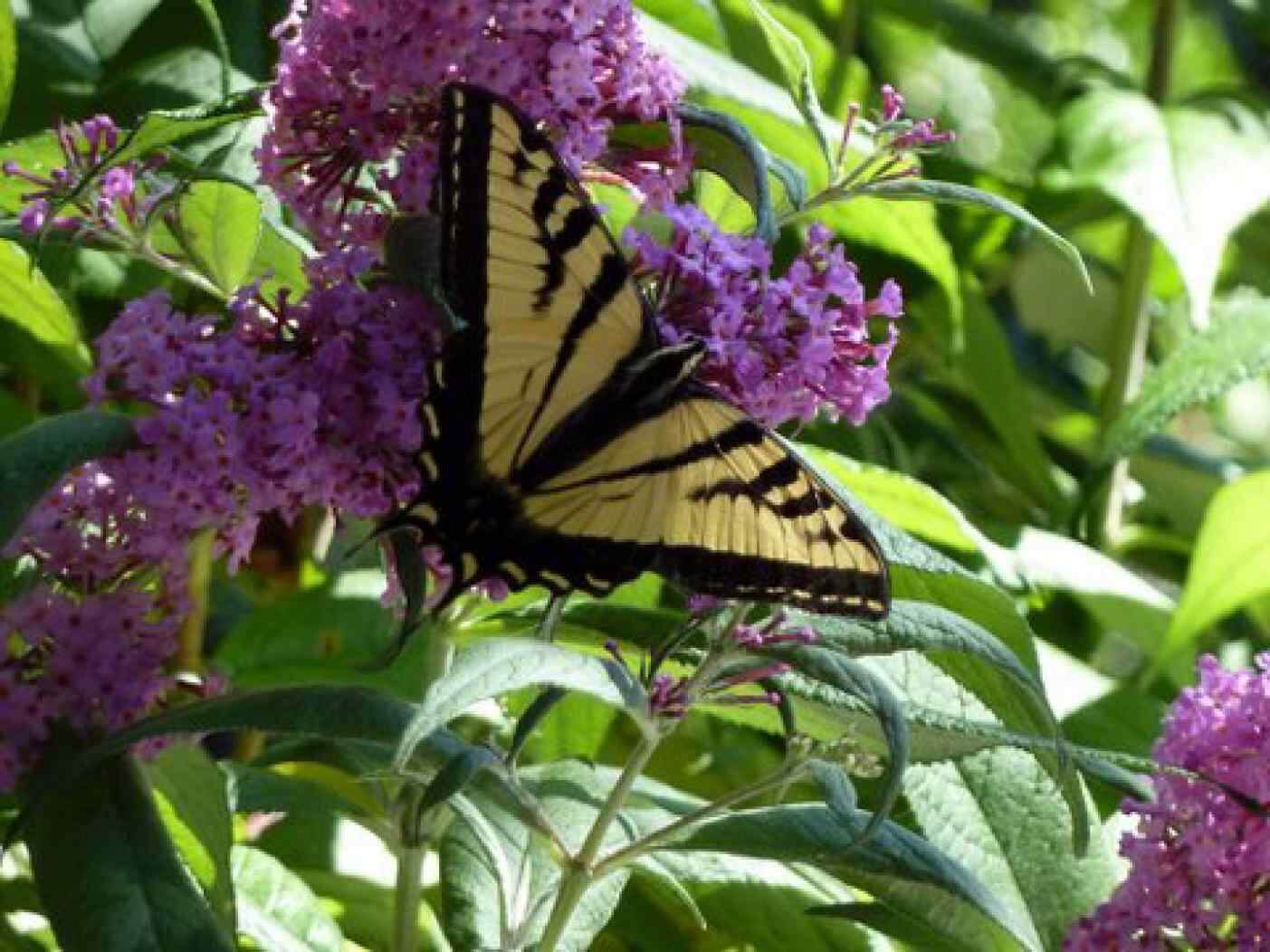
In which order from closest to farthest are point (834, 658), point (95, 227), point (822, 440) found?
point (834, 658)
point (95, 227)
point (822, 440)

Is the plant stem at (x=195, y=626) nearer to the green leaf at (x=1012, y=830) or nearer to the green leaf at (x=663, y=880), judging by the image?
the green leaf at (x=663, y=880)

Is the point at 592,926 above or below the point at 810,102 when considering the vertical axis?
below

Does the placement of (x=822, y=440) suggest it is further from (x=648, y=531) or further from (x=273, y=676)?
(x=648, y=531)

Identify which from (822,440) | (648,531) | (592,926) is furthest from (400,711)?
(822,440)

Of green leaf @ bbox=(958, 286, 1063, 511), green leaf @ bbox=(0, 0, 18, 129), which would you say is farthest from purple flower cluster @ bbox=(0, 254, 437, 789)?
green leaf @ bbox=(958, 286, 1063, 511)

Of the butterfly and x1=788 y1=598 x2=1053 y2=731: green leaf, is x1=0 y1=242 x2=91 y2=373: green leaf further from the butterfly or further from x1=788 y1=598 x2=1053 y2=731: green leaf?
x1=788 y1=598 x2=1053 y2=731: green leaf

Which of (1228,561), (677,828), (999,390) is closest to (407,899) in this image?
(677,828)
